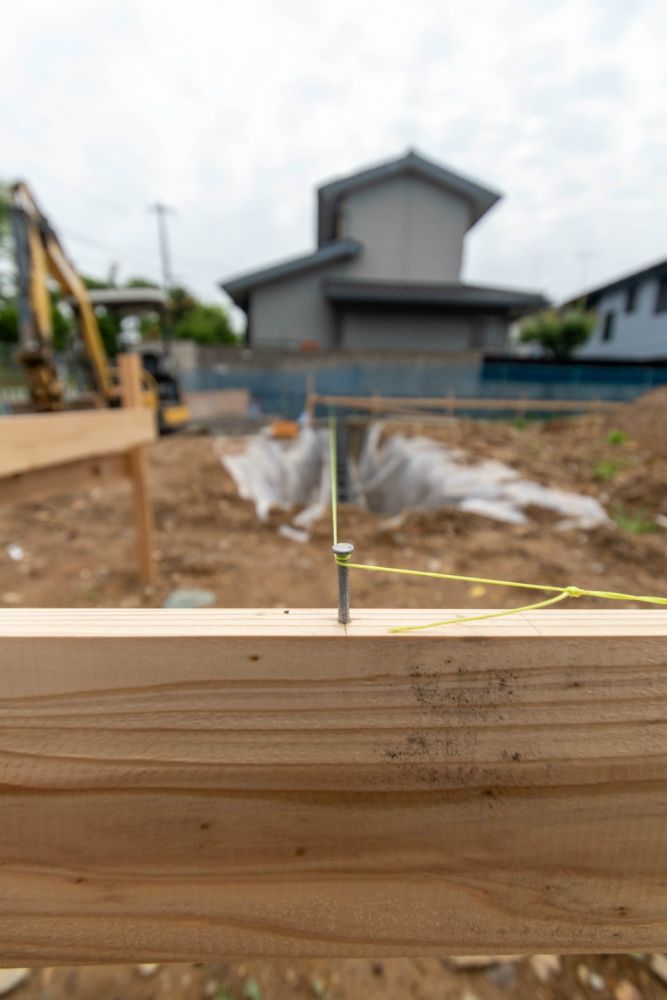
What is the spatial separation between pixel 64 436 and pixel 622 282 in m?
25.9

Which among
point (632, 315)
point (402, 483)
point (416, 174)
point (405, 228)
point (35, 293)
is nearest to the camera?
point (35, 293)

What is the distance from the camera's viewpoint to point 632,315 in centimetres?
2111

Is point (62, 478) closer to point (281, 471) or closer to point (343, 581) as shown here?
point (343, 581)

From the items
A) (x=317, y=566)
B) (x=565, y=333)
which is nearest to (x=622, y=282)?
(x=565, y=333)

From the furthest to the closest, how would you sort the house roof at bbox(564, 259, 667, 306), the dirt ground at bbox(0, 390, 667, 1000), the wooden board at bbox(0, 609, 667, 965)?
the house roof at bbox(564, 259, 667, 306) → the dirt ground at bbox(0, 390, 667, 1000) → the wooden board at bbox(0, 609, 667, 965)

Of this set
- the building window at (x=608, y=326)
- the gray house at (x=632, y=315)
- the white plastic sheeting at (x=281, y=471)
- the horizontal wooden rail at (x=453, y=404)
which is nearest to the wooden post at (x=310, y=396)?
the horizontal wooden rail at (x=453, y=404)

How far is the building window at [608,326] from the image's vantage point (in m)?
22.5

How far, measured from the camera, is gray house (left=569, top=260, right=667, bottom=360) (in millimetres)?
19578

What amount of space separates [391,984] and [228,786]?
138cm

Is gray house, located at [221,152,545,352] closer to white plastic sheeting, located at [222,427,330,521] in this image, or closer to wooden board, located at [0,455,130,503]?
white plastic sheeting, located at [222,427,330,521]

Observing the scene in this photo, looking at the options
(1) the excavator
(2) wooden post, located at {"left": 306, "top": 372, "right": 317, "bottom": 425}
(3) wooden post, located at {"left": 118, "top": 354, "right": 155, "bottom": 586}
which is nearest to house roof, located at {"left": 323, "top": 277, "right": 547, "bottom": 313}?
(2) wooden post, located at {"left": 306, "top": 372, "right": 317, "bottom": 425}

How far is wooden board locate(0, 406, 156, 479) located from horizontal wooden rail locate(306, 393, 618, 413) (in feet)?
35.3

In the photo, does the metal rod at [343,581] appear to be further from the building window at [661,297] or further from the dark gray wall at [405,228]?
the building window at [661,297]

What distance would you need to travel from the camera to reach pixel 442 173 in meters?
15.7
